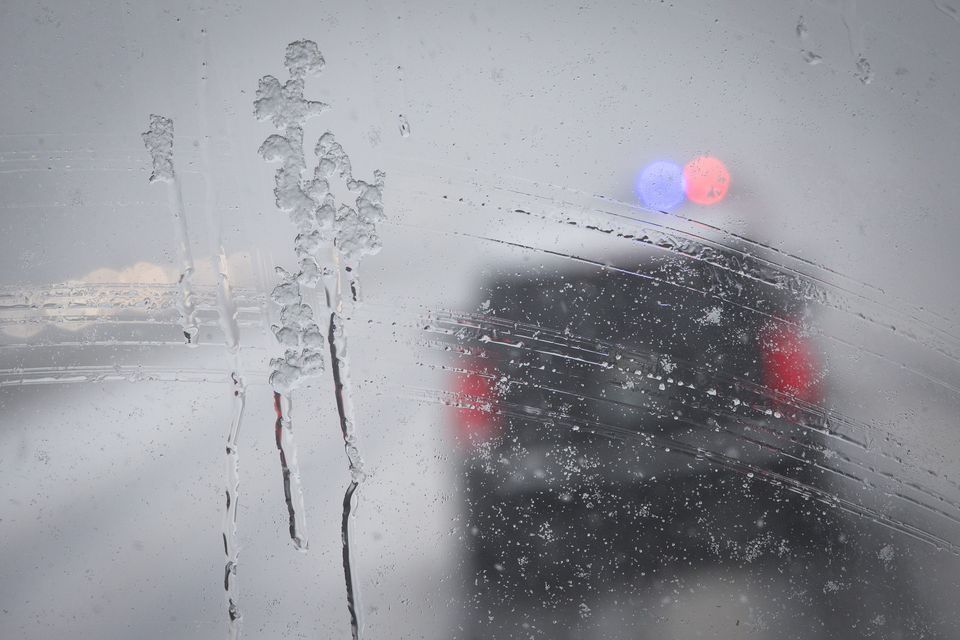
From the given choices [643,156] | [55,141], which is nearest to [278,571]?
[55,141]

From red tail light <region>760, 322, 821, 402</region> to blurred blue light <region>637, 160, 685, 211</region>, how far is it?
0.25 meters

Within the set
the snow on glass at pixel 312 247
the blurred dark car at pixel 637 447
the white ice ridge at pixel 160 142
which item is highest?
the white ice ridge at pixel 160 142

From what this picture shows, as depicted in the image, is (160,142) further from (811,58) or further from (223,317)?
(811,58)

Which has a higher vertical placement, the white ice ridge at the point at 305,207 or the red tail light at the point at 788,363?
the white ice ridge at the point at 305,207

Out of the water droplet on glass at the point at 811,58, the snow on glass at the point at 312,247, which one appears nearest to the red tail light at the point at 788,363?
the water droplet on glass at the point at 811,58

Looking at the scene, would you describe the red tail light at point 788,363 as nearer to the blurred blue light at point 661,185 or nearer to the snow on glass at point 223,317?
the blurred blue light at point 661,185

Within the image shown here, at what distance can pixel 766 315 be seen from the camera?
108 cm

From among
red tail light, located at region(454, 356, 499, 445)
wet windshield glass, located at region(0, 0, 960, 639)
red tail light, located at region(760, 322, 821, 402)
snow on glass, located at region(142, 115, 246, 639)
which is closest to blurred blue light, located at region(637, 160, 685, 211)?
wet windshield glass, located at region(0, 0, 960, 639)

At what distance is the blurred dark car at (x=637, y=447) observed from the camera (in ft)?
3.49

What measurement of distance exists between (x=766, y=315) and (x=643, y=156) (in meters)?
0.32

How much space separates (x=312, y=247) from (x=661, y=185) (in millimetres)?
556

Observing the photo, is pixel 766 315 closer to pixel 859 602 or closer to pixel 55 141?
pixel 859 602

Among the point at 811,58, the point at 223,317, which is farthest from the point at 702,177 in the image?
the point at 223,317

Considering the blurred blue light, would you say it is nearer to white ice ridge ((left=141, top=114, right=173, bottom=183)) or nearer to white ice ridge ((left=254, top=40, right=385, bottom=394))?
white ice ridge ((left=254, top=40, right=385, bottom=394))
